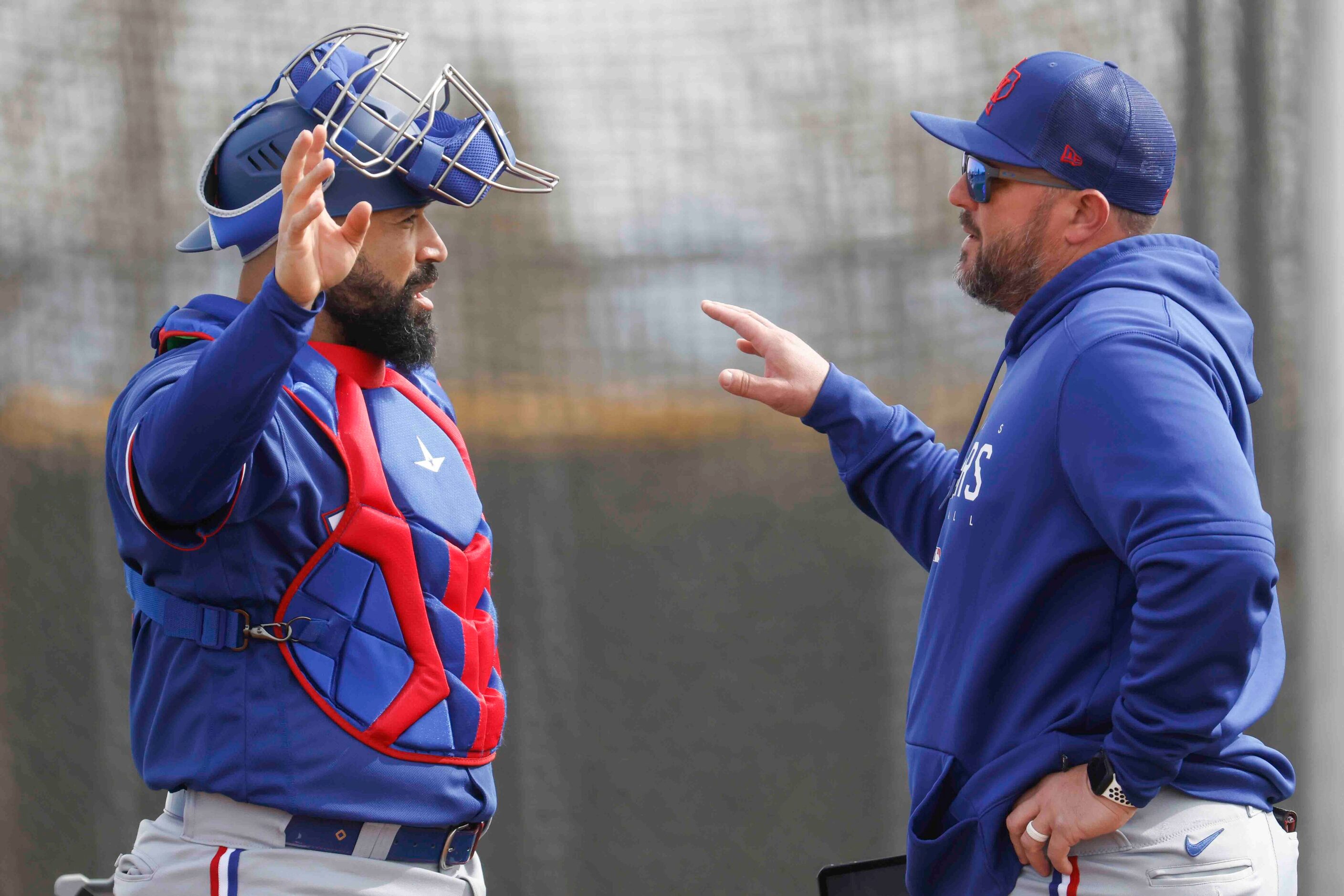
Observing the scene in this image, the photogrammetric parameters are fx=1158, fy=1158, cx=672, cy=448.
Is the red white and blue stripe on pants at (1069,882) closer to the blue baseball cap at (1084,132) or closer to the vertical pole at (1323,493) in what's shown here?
the blue baseball cap at (1084,132)

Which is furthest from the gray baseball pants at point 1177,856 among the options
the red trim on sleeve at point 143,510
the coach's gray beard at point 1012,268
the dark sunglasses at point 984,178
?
the red trim on sleeve at point 143,510

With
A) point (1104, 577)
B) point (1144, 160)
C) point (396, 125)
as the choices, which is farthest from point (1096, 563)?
point (396, 125)

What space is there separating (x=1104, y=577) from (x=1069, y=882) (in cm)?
36

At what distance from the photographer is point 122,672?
2723mm

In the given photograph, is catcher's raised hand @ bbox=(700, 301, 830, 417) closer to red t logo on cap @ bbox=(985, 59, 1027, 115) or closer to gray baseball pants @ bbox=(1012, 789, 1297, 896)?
red t logo on cap @ bbox=(985, 59, 1027, 115)

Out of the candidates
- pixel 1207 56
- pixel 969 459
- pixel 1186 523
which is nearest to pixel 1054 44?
pixel 1207 56

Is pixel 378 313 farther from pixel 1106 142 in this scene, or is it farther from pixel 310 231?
pixel 1106 142

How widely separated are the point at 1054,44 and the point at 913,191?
51 centimetres

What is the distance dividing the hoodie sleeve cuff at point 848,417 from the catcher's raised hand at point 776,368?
0.06 ft

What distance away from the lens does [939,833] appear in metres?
1.50

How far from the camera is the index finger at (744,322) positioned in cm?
194

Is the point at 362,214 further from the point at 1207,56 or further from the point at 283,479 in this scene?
the point at 1207,56

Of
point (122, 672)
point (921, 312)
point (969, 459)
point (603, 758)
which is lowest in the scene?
point (603, 758)

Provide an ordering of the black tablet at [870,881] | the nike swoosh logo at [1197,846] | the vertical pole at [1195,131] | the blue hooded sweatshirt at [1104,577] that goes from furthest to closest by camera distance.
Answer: the vertical pole at [1195,131] < the black tablet at [870,881] < the nike swoosh logo at [1197,846] < the blue hooded sweatshirt at [1104,577]
